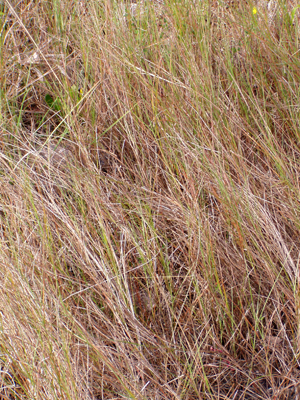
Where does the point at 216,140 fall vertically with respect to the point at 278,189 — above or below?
above

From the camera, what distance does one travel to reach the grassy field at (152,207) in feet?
3.87

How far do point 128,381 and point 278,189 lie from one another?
2.82ft

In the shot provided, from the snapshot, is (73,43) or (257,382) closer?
(257,382)

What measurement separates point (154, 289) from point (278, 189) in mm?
592

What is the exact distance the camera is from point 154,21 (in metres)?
2.01

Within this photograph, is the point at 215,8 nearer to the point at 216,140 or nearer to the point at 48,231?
the point at 216,140

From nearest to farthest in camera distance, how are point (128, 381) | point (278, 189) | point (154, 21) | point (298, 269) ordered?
point (128, 381) → point (298, 269) → point (278, 189) → point (154, 21)

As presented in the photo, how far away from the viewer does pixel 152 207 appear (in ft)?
5.17

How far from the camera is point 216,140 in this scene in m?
1.62

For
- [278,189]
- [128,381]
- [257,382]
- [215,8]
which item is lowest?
[257,382]

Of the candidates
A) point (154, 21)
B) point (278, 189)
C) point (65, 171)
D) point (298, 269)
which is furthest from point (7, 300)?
point (154, 21)

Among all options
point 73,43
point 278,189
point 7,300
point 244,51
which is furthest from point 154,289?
point 73,43

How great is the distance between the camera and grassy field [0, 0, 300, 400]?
118 cm

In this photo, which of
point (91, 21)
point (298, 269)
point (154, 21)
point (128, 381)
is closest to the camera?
point (128, 381)
